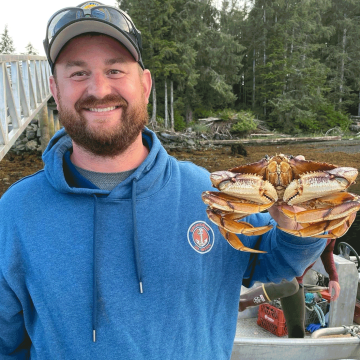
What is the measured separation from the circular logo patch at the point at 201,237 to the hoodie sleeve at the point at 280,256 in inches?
12.3

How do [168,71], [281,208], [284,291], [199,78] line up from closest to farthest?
[281,208] < [284,291] < [168,71] < [199,78]

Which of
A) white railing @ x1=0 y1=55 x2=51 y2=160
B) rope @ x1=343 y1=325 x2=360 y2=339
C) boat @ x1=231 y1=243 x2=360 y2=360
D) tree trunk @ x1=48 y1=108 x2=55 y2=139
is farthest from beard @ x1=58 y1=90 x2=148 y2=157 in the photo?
tree trunk @ x1=48 y1=108 x2=55 y2=139

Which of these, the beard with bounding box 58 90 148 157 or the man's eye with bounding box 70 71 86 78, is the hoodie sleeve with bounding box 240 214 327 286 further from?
the man's eye with bounding box 70 71 86 78

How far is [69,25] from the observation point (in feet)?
6.79

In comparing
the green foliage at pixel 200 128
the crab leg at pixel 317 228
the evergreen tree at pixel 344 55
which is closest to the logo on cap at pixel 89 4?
the crab leg at pixel 317 228

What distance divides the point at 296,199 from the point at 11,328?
1.66 metres

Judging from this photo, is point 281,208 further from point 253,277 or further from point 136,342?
point 136,342

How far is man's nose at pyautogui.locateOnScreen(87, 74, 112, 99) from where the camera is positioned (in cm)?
211

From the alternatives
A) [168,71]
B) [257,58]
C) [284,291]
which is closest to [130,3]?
[168,71]

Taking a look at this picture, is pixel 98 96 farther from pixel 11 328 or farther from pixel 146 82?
pixel 11 328

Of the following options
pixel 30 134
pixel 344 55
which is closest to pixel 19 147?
pixel 30 134

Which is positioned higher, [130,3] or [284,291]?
[130,3]

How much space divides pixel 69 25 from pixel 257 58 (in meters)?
Answer: 45.6

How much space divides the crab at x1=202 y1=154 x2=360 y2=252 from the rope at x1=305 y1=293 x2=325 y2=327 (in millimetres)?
4004
